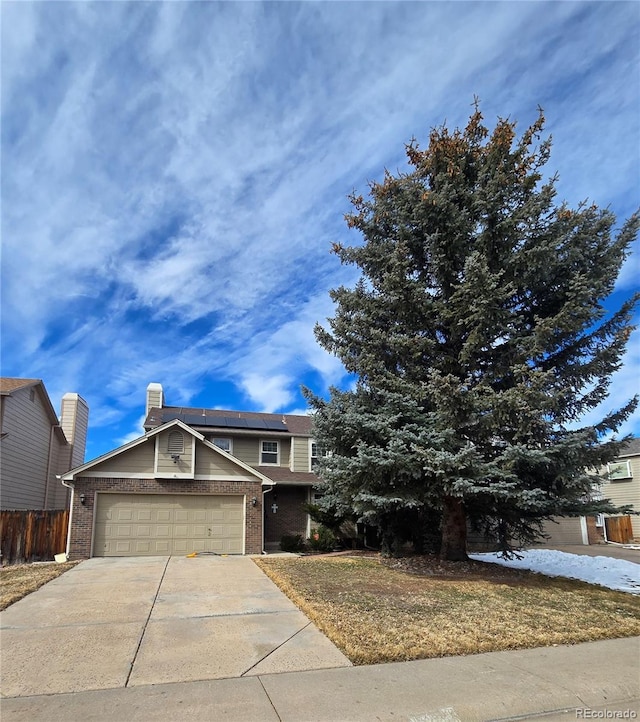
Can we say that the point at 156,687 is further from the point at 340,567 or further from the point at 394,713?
the point at 340,567

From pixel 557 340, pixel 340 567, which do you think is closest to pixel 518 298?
pixel 557 340

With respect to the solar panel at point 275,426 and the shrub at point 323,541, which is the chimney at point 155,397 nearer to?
the solar panel at point 275,426

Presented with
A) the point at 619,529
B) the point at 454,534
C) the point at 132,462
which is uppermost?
the point at 132,462

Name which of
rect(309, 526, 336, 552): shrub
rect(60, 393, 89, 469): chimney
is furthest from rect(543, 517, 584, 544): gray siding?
rect(60, 393, 89, 469): chimney

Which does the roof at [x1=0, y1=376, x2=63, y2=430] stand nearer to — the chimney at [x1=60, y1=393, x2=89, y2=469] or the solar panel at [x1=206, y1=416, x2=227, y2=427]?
the chimney at [x1=60, y1=393, x2=89, y2=469]

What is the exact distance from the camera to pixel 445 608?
7.51 meters

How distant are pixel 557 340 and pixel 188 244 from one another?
30.4 feet

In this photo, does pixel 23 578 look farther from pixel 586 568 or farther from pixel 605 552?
pixel 605 552

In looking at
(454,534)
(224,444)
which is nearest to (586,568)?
(454,534)

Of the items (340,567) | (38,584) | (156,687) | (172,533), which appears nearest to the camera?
(156,687)

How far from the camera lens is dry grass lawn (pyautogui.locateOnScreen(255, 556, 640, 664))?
19.1 feet

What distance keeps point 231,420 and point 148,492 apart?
5.27m

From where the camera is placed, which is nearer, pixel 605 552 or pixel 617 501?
pixel 605 552

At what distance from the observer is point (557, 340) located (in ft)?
35.7
